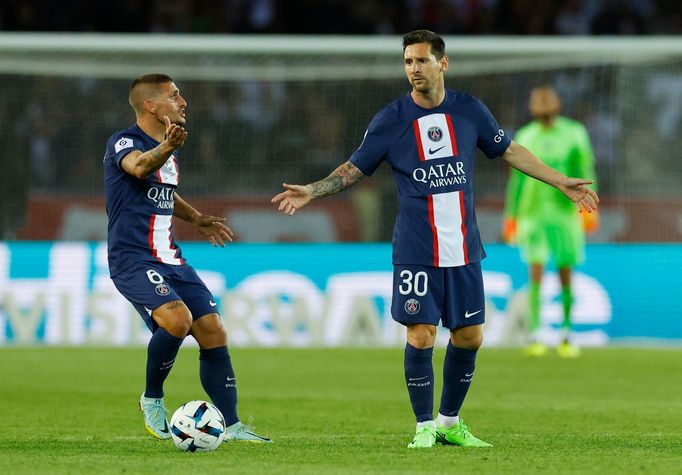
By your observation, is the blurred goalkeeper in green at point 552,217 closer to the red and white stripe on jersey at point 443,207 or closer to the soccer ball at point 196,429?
the red and white stripe on jersey at point 443,207

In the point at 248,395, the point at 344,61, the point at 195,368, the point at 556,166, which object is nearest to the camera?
the point at 248,395

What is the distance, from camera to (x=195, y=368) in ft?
39.9

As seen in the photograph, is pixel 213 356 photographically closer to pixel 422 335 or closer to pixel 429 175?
pixel 422 335

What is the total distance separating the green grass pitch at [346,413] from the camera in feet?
20.6

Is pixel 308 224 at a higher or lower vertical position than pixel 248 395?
higher

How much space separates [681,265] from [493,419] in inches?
252

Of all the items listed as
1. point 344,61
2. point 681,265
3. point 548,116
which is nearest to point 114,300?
point 344,61

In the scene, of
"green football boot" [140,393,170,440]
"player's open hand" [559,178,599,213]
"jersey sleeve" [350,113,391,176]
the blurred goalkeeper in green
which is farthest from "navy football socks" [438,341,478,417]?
the blurred goalkeeper in green

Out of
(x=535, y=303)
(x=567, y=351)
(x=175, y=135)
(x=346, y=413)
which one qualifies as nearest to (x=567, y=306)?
(x=535, y=303)

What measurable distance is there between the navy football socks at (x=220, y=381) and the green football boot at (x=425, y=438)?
1.02 m

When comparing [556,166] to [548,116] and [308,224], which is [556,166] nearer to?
[548,116]

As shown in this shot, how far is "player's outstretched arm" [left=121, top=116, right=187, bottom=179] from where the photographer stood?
6.66m

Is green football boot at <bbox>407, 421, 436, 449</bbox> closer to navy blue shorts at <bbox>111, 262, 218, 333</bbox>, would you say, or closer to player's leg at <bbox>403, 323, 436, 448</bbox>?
player's leg at <bbox>403, 323, 436, 448</bbox>

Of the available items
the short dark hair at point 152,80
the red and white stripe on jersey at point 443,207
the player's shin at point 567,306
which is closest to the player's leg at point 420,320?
the red and white stripe on jersey at point 443,207
